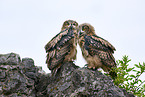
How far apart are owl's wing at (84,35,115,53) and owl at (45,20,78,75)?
49cm

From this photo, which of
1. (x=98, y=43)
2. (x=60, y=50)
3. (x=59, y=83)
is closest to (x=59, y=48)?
(x=60, y=50)

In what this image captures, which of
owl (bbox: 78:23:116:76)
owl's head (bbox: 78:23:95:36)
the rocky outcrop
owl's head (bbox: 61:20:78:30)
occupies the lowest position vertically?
the rocky outcrop

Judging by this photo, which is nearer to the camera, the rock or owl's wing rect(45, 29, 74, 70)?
the rock

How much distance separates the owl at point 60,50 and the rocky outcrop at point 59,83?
0.22m

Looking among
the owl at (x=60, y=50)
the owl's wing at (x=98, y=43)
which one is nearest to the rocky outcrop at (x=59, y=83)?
the owl at (x=60, y=50)

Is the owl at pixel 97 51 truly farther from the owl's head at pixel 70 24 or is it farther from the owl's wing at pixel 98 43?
the owl's head at pixel 70 24

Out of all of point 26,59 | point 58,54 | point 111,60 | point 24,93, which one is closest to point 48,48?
point 58,54

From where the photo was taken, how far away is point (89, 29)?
A: 6660 millimetres

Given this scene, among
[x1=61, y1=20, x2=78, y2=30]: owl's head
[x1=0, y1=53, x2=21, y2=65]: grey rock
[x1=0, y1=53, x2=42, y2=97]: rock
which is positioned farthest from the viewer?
[x1=61, y1=20, x2=78, y2=30]: owl's head

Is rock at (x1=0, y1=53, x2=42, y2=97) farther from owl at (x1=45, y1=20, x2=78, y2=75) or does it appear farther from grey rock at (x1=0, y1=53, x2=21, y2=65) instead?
owl at (x1=45, y1=20, x2=78, y2=75)

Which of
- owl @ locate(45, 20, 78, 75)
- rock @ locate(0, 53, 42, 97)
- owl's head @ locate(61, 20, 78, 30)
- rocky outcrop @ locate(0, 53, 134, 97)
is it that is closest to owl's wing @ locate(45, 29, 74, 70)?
owl @ locate(45, 20, 78, 75)

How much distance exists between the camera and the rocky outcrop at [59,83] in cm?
529

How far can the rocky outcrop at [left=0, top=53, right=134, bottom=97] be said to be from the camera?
5.29 m

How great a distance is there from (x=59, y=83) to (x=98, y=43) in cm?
175
